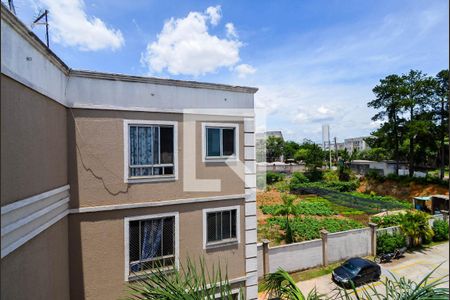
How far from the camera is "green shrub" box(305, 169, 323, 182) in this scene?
37919 mm

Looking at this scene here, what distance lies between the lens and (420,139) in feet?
93.8

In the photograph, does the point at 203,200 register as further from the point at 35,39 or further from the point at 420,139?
the point at 420,139

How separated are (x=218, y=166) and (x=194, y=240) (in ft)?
6.14

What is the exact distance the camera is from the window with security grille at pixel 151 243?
5.70m

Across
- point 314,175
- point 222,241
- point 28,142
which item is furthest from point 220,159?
point 314,175

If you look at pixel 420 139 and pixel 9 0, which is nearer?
pixel 9 0

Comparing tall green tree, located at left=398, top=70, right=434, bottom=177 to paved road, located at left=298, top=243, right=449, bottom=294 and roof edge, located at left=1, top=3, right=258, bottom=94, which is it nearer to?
paved road, located at left=298, top=243, right=449, bottom=294

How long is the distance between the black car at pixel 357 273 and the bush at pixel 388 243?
2815 millimetres

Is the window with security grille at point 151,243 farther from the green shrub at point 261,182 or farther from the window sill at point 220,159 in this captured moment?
the green shrub at point 261,182

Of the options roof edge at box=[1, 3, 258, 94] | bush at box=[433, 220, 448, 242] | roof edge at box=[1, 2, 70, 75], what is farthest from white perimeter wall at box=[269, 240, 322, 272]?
roof edge at box=[1, 2, 70, 75]

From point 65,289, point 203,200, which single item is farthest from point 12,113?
point 203,200

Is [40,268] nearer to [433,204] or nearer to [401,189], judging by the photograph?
[433,204]

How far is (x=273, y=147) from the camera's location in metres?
59.4

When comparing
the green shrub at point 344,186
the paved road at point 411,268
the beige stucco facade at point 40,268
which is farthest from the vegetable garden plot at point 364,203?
the beige stucco facade at point 40,268
